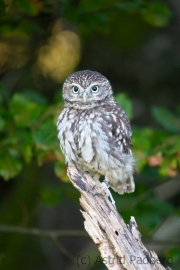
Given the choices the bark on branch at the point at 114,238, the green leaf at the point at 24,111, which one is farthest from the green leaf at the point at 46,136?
the bark on branch at the point at 114,238

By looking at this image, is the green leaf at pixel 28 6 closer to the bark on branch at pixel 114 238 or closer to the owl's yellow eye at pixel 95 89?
the owl's yellow eye at pixel 95 89

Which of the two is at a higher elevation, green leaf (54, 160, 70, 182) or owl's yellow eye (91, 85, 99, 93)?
owl's yellow eye (91, 85, 99, 93)

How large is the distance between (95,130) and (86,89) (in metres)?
0.48

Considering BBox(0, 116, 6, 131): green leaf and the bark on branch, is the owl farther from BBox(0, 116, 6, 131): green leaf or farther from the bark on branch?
the bark on branch

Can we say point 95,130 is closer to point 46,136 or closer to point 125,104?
point 46,136

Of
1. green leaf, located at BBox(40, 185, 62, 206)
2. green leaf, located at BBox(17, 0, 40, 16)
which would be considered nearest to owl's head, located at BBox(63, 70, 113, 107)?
green leaf, located at BBox(17, 0, 40, 16)

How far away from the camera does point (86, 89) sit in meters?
4.90

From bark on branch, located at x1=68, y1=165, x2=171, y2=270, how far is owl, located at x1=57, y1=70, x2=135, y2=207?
0.70 meters

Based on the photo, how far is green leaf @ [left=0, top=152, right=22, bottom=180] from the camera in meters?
A: 4.79

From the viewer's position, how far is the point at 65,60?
25.6ft

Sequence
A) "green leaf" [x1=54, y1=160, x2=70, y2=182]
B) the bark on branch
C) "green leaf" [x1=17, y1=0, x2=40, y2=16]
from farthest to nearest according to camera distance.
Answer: "green leaf" [x1=54, y1=160, x2=70, y2=182]
"green leaf" [x1=17, y1=0, x2=40, y2=16]
the bark on branch

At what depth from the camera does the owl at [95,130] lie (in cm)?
461

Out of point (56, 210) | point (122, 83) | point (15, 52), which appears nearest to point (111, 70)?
point (122, 83)

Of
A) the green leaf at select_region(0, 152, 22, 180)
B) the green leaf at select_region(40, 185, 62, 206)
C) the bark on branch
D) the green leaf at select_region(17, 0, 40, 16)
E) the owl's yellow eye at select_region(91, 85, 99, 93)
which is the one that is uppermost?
the green leaf at select_region(17, 0, 40, 16)
